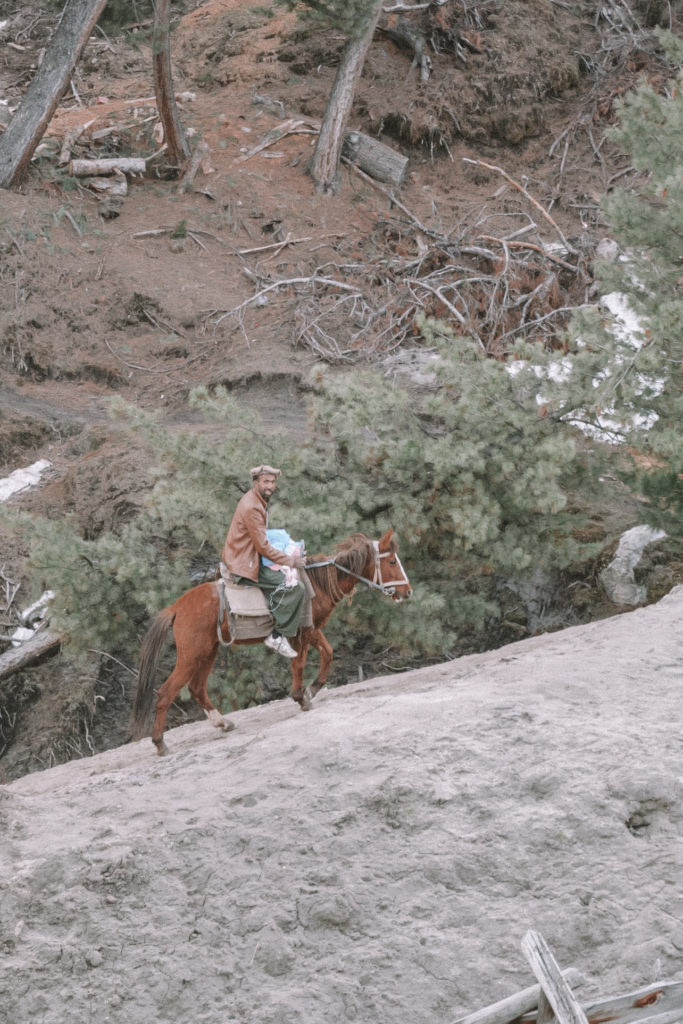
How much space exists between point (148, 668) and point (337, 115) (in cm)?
1675

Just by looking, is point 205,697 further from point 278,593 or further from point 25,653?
point 25,653

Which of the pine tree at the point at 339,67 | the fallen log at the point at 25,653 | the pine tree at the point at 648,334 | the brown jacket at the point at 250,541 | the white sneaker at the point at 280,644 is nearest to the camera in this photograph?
the brown jacket at the point at 250,541

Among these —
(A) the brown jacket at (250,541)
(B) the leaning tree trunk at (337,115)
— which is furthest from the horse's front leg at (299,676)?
(B) the leaning tree trunk at (337,115)

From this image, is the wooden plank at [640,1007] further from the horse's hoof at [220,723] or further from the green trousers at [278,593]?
the horse's hoof at [220,723]

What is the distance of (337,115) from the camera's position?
2269 centimetres

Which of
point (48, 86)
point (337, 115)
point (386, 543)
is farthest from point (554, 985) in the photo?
point (337, 115)

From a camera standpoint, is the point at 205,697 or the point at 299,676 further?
the point at 205,697

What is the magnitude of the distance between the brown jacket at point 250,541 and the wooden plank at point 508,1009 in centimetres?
423

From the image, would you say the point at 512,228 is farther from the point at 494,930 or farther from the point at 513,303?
the point at 494,930

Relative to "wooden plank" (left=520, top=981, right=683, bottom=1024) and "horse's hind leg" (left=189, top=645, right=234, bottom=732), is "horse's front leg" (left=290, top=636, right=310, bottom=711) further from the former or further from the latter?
"wooden plank" (left=520, top=981, right=683, bottom=1024)

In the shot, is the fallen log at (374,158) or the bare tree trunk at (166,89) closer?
the bare tree trunk at (166,89)

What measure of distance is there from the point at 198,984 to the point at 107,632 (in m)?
7.43

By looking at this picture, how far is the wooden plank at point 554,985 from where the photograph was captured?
4.73 metres

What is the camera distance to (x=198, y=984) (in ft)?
18.2
